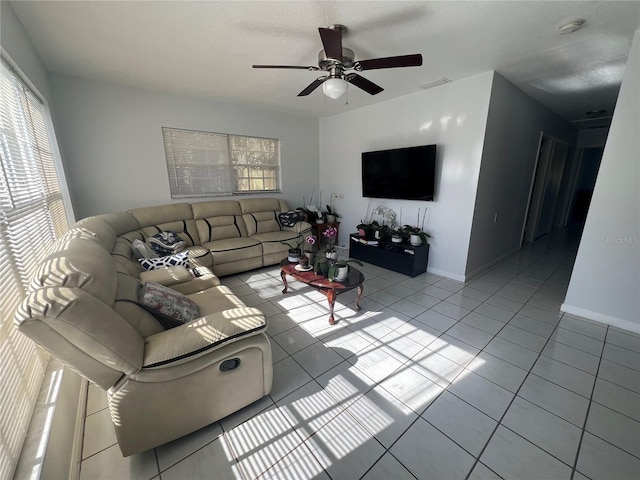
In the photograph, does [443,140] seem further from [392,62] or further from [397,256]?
[392,62]

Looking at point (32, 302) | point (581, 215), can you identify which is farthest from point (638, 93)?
point (581, 215)

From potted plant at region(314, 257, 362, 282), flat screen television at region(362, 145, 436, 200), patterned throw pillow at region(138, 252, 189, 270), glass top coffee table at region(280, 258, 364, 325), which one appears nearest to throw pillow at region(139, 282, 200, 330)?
patterned throw pillow at region(138, 252, 189, 270)

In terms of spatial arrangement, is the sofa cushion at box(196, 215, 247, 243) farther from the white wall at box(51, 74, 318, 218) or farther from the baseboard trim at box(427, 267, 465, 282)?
the baseboard trim at box(427, 267, 465, 282)

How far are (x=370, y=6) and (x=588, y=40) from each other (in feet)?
6.38

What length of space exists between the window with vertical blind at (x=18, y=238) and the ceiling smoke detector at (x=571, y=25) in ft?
12.1

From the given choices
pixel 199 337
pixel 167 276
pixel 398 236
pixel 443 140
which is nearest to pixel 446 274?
pixel 398 236

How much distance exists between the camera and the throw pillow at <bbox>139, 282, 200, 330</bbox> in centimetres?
150

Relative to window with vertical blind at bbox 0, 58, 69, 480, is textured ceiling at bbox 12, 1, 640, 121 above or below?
above

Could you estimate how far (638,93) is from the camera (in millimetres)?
2047

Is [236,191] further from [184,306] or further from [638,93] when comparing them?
[638,93]

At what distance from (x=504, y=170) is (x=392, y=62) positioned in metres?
2.62

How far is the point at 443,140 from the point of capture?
10.8 feet

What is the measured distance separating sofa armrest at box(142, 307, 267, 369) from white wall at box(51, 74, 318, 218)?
115 inches

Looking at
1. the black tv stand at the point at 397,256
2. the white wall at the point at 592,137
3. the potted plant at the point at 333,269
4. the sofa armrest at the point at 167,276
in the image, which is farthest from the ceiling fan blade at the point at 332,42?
the white wall at the point at 592,137
